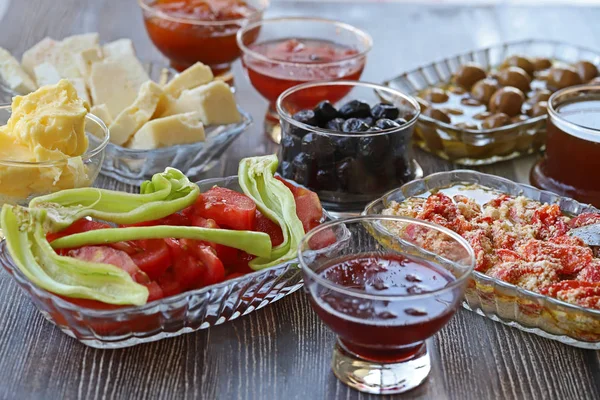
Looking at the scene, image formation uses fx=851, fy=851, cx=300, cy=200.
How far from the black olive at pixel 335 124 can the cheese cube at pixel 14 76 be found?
97 cm

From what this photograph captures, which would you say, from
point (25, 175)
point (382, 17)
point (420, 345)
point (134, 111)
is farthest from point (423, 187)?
point (382, 17)

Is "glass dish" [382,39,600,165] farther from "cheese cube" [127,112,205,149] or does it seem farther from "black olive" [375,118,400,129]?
"cheese cube" [127,112,205,149]

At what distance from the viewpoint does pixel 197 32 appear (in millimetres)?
2900

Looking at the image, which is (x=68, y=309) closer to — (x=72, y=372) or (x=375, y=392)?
(x=72, y=372)

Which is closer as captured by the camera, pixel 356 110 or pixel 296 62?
pixel 356 110

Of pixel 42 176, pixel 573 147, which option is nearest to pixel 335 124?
pixel 573 147

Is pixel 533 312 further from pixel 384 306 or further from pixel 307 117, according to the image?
pixel 307 117

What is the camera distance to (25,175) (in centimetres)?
195

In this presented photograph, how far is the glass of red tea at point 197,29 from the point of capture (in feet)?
9.53

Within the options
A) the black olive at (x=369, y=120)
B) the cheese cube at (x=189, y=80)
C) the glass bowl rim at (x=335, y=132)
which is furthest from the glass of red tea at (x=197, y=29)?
the black olive at (x=369, y=120)

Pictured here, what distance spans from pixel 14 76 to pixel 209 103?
2.17 feet

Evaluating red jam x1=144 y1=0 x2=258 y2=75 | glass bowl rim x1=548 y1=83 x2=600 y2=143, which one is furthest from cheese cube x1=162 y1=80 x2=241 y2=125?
glass bowl rim x1=548 y1=83 x2=600 y2=143

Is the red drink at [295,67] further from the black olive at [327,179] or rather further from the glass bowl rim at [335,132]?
the black olive at [327,179]

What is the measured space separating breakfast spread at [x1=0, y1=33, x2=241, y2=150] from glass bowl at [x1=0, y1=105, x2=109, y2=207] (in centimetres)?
20
